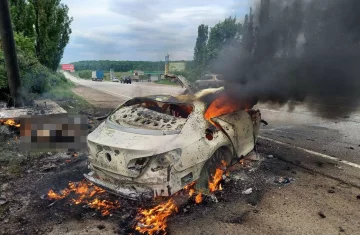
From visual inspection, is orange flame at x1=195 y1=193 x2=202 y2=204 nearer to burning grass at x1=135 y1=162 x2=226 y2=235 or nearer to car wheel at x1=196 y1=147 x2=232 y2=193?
burning grass at x1=135 y1=162 x2=226 y2=235

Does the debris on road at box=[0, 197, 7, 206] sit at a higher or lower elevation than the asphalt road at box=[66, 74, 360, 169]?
lower

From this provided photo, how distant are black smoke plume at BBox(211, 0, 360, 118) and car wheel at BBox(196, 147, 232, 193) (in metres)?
1.41

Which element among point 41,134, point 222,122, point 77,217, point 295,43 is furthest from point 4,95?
point 295,43

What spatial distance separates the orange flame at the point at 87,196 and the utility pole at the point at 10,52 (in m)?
5.83

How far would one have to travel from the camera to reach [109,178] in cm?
410

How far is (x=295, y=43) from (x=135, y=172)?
5.70 meters

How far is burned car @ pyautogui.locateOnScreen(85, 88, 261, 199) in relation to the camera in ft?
12.3

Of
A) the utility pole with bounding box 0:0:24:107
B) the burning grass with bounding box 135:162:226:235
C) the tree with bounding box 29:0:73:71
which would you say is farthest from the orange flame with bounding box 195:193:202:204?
the tree with bounding box 29:0:73:71

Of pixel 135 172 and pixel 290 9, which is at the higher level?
pixel 290 9

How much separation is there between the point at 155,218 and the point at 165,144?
3.30ft

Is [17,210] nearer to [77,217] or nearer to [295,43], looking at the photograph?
[77,217]

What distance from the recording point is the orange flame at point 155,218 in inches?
145

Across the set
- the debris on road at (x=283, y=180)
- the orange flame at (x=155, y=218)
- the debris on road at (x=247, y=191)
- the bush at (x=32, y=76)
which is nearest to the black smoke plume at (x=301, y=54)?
the debris on road at (x=283, y=180)

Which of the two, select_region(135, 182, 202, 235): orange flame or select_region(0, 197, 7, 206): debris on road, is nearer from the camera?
select_region(135, 182, 202, 235): orange flame
